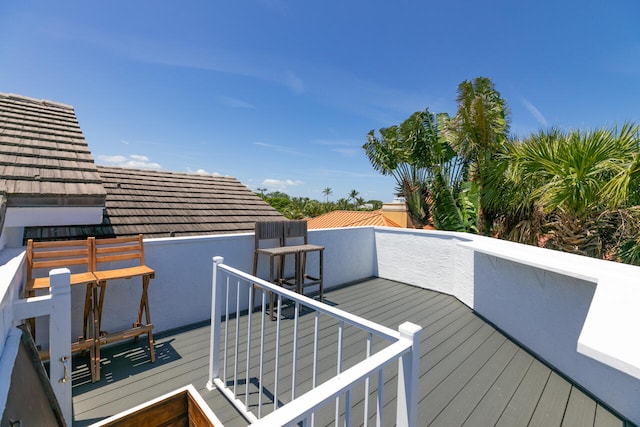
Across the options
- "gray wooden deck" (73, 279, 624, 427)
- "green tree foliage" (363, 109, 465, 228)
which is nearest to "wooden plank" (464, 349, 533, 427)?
"gray wooden deck" (73, 279, 624, 427)

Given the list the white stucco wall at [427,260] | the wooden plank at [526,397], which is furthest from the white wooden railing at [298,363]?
the white stucco wall at [427,260]

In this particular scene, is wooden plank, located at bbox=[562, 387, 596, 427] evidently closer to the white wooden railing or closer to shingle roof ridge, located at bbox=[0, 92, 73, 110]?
the white wooden railing

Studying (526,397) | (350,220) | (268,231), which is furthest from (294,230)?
(350,220)

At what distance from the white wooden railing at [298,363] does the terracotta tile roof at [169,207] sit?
1.94 meters

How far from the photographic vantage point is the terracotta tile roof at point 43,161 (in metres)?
2.57

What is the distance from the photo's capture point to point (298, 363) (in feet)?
9.31

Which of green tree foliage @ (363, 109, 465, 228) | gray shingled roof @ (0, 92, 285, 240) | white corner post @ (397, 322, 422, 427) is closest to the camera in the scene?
white corner post @ (397, 322, 422, 427)

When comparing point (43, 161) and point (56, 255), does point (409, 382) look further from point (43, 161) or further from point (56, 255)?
point (43, 161)

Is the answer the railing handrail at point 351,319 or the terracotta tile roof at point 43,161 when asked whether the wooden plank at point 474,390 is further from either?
the terracotta tile roof at point 43,161

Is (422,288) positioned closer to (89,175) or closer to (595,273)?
(595,273)

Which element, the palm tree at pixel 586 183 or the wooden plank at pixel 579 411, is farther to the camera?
the palm tree at pixel 586 183

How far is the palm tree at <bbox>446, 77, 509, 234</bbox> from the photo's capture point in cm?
663

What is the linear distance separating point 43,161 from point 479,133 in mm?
8222

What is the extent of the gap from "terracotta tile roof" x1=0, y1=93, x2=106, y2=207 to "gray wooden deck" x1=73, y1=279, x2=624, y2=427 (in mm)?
1698
